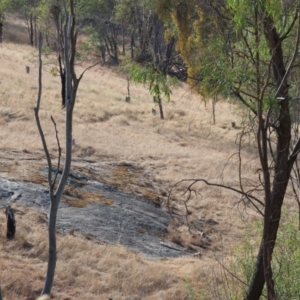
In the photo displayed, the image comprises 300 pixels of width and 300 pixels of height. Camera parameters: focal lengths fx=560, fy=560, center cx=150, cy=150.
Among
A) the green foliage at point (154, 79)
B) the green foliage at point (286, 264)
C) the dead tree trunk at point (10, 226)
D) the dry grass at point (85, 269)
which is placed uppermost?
the green foliage at point (154, 79)

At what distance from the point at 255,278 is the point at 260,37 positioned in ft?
8.27

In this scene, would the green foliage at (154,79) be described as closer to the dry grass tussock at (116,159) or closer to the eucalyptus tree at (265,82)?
the eucalyptus tree at (265,82)

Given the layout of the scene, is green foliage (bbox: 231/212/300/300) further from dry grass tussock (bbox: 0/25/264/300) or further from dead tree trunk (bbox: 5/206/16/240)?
dead tree trunk (bbox: 5/206/16/240)

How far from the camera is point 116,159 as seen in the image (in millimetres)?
21266

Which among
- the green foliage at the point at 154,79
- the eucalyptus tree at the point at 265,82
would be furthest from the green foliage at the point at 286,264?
the green foliage at the point at 154,79

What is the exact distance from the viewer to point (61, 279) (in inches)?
407

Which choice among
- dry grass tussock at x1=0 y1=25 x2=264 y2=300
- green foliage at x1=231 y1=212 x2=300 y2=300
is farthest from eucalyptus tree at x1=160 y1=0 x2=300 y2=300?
dry grass tussock at x1=0 y1=25 x2=264 y2=300

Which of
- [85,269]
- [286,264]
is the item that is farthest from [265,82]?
[85,269]

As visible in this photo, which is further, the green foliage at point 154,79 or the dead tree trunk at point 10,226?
the dead tree trunk at point 10,226

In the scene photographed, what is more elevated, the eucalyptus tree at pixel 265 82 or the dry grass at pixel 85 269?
the eucalyptus tree at pixel 265 82

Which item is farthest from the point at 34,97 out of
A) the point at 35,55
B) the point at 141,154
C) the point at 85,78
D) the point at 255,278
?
the point at 255,278

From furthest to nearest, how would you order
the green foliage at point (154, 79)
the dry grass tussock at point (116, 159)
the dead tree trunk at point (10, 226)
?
the dead tree trunk at point (10, 226), the dry grass tussock at point (116, 159), the green foliage at point (154, 79)

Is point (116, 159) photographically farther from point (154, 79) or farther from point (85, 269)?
point (154, 79)

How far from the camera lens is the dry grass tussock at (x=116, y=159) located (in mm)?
10539
